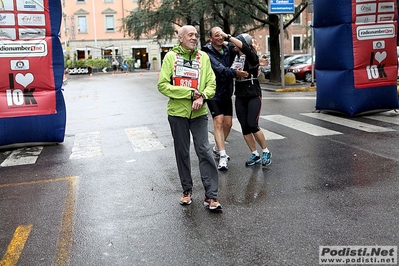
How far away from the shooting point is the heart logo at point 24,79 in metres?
9.06

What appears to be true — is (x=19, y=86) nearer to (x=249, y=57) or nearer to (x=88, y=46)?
(x=249, y=57)

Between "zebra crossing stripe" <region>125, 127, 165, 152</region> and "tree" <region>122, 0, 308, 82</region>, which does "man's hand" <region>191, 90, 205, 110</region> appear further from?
"tree" <region>122, 0, 308, 82</region>

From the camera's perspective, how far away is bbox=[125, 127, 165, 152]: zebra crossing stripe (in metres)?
8.76

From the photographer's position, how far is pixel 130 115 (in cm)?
1367

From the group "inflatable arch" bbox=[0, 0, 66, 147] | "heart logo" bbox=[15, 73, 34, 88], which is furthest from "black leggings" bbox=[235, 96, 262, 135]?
"heart logo" bbox=[15, 73, 34, 88]

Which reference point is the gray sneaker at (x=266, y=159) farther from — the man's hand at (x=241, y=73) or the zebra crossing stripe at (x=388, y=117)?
the zebra crossing stripe at (x=388, y=117)

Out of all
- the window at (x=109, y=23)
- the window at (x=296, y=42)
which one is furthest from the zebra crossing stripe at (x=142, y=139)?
the window at (x=109, y=23)

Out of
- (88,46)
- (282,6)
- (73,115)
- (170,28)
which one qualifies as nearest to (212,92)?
(73,115)

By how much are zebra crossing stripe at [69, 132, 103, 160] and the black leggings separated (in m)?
2.87

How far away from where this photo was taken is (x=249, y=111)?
6777mm

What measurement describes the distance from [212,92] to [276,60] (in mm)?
19382

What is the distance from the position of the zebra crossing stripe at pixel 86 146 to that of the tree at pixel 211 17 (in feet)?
46.6

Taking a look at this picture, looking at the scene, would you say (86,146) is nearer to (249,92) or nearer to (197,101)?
(249,92)

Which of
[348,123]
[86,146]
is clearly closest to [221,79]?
[86,146]
